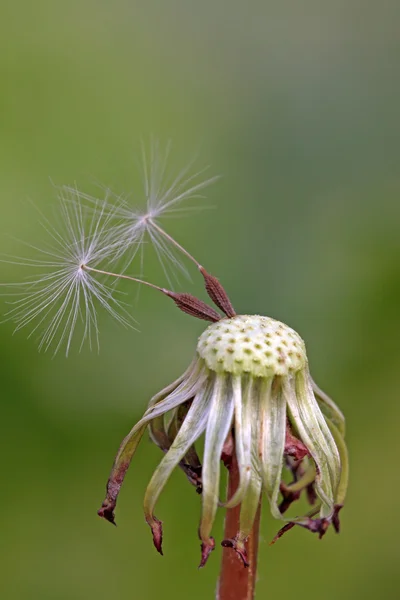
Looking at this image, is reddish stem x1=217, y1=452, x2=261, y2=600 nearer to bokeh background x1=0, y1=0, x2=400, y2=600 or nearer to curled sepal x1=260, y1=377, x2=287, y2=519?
curled sepal x1=260, y1=377, x2=287, y2=519

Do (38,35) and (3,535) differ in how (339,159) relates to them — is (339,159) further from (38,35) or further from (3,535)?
(3,535)

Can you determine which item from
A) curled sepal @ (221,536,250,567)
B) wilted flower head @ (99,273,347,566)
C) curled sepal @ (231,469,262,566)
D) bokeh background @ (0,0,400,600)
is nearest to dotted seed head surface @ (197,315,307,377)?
wilted flower head @ (99,273,347,566)

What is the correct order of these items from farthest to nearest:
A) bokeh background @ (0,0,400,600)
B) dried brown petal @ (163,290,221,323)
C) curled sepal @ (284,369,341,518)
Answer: bokeh background @ (0,0,400,600) < dried brown petal @ (163,290,221,323) < curled sepal @ (284,369,341,518)

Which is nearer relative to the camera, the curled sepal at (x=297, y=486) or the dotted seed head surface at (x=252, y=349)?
the dotted seed head surface at (x=252, y=349)

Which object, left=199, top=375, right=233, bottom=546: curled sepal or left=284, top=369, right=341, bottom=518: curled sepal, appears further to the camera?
left=284, top=369, right=341, bottom=518: curled sepal

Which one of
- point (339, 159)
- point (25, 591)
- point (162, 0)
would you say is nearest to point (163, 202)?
point (25, 591)

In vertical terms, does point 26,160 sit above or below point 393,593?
above

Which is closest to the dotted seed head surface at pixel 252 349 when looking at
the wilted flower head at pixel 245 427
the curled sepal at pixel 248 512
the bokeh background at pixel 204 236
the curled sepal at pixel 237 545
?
the wilted flower head at pixel 245 427

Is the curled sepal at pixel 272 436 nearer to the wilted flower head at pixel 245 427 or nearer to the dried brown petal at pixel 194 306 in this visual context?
the wilted flower head at pixel 245 427
